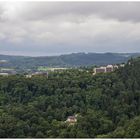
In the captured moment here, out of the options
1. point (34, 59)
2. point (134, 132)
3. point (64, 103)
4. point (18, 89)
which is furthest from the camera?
point (34, 59)

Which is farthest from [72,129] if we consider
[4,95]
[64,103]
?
[4,95]

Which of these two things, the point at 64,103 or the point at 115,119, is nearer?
the point at 115,119

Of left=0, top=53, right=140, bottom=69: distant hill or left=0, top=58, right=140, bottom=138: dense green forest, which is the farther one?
left=0, top=53, right=140, bottom=69: distant hill

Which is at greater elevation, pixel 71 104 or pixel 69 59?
pixel 69 59

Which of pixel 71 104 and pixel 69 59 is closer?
pixel 71 104

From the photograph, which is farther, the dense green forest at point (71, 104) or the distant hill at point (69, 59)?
the distant hill at point (69, 59)

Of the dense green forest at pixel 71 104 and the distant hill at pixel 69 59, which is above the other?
the distant hill at pixel 69 59

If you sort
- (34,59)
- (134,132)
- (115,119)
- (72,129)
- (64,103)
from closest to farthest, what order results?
(134,132) < (72,129) < (115,119) < (64,103) < (34,59)

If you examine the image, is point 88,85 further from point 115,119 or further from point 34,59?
point 34,59
